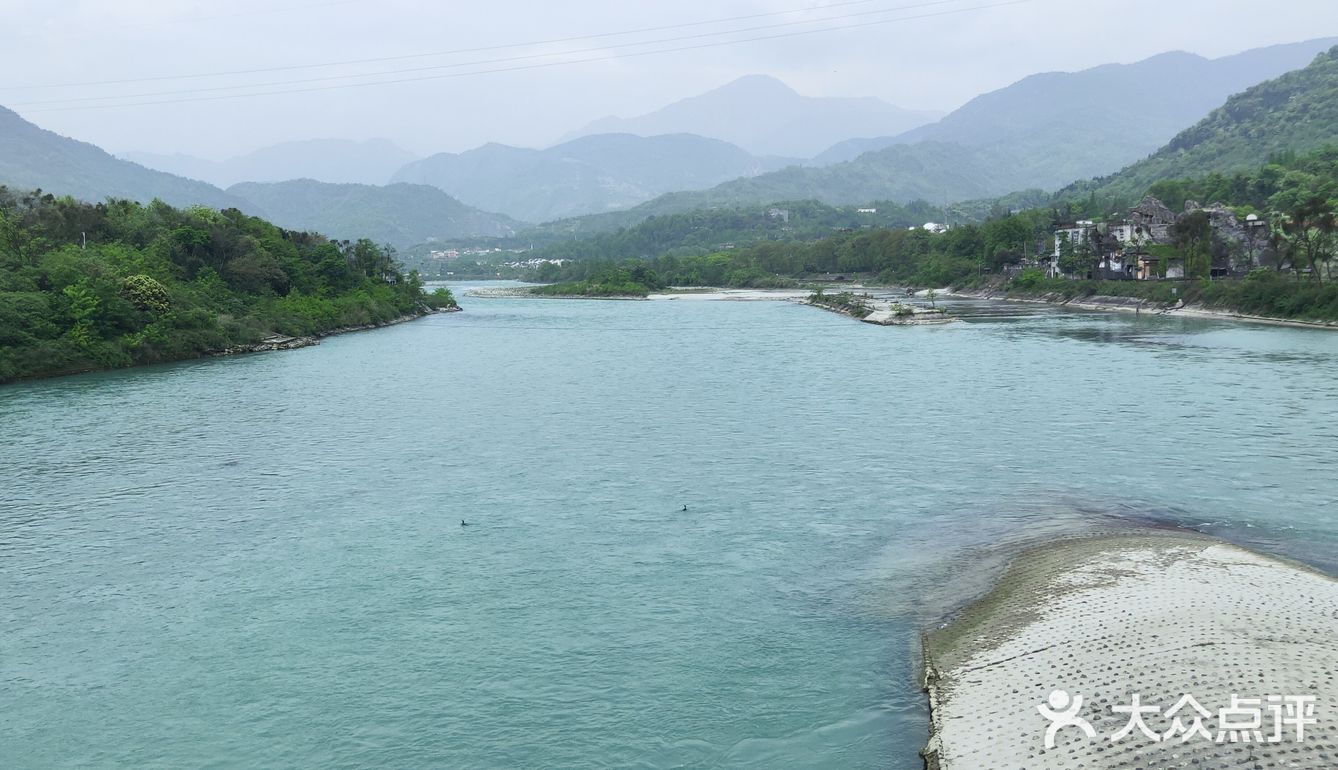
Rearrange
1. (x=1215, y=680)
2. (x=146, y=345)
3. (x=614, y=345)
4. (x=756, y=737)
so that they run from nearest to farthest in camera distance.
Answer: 1. (x=1215, y=680)
2. (x=756, y=737)
3. (x=146, y=345)
4. (x=614, y=345)

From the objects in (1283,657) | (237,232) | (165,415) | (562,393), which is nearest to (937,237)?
(237,232)

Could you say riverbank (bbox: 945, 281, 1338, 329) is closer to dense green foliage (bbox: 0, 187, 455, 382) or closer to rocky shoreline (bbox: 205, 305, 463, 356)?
rocky shoreline (bbox: 205, 305, 463, 356)

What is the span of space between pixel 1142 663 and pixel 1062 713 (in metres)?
1.12

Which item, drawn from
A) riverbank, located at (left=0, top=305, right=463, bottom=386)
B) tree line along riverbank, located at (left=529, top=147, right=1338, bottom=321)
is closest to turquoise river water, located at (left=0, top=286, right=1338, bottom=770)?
riverbank, located at (left=0, top=305, right=463, bottom=386)

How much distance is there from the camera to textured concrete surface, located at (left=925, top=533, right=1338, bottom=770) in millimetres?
6641

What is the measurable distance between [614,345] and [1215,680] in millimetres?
41623

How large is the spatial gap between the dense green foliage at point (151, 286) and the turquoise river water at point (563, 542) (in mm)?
5622

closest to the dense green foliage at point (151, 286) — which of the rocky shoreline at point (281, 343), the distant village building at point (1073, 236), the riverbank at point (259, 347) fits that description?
the riverbank at point (259, 347)

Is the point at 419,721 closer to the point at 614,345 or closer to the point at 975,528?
the point at 975,528

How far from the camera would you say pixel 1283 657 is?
7.75 m

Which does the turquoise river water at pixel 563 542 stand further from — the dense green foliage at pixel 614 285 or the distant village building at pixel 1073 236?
the dense green foliage at pixel 614 285

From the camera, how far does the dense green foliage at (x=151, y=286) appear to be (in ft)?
120

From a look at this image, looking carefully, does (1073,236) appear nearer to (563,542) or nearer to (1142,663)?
(563,542)

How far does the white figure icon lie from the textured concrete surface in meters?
0.03
